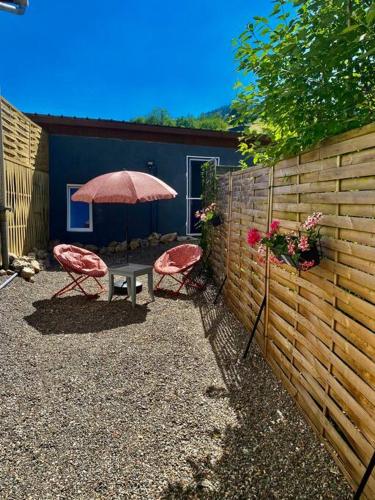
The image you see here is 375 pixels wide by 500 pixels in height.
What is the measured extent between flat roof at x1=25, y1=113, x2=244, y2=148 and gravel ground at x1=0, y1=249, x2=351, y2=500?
641cm

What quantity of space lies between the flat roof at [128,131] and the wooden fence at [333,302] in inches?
259

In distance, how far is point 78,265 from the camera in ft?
18.2

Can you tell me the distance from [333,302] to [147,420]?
4.93 feet

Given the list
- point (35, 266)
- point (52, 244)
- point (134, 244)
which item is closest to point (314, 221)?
point (35, 266)

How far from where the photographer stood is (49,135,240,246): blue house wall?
30.4ft

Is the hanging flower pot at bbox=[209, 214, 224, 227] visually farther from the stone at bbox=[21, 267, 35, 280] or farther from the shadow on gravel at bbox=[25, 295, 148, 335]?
the stone at bbox=[21, 267, 35, 280]

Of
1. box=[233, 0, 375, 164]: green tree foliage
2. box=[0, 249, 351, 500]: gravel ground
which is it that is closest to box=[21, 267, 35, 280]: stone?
box=[0, 249, 351, 500]: gravel ground

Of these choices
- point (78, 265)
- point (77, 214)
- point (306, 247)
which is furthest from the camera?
point (77, 214)

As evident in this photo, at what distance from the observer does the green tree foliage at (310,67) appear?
1.86 m

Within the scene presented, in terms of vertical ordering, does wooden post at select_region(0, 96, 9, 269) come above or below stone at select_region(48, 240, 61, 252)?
above

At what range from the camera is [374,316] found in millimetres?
1663

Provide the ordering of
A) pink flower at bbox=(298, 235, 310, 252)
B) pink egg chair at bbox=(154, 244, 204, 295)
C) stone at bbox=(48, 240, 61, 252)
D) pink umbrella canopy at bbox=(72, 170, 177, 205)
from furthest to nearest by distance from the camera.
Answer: stone at bbox=(48, 240, 61, 252), pink egg chair at bbox=(154, 244, 204, 295), pink umbrella canopy at bbox=(72, 170, 177, 205), pink flower at bbox=(298, 235, 310, 252)

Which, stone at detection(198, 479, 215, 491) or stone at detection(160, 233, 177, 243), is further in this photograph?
stone at detection(160, 233, 177, 243)

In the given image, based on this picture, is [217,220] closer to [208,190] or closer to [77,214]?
[208,190]
